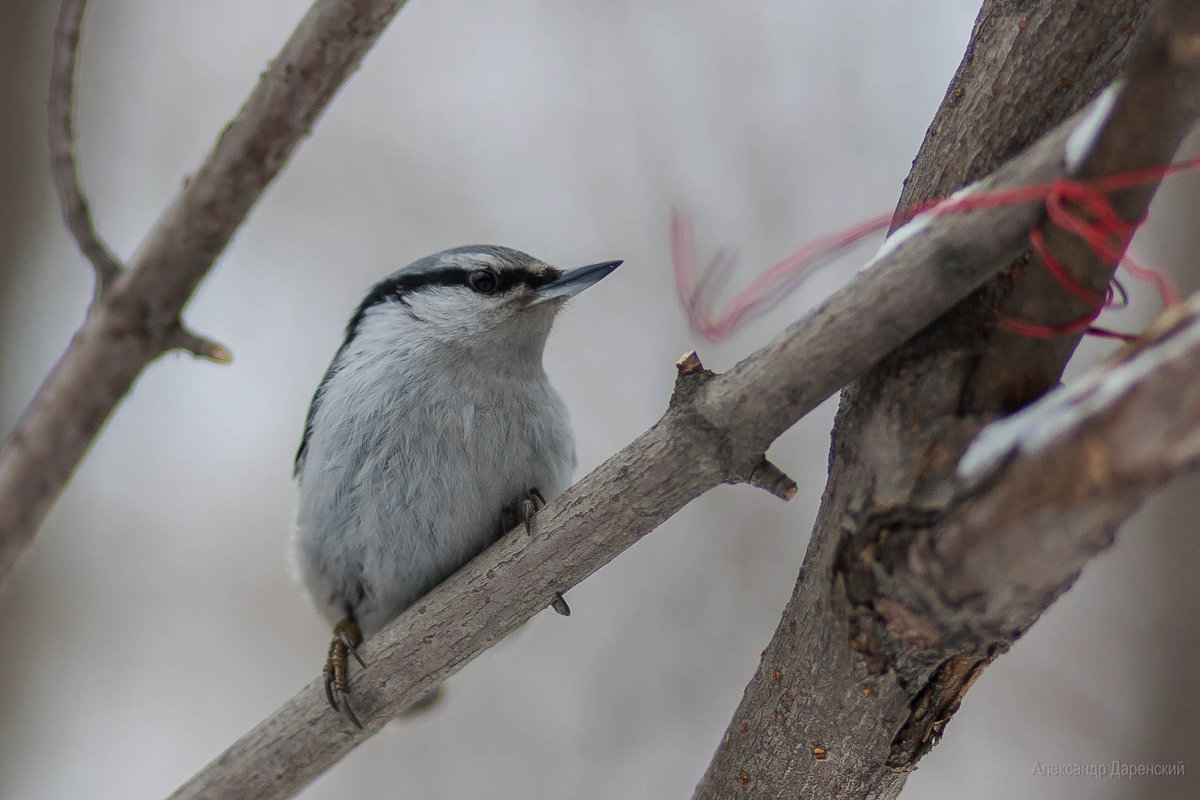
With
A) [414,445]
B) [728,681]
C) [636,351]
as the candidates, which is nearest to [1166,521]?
[728,681]

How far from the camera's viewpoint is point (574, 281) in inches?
100

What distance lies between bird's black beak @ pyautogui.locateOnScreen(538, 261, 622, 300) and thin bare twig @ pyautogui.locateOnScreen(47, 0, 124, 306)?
41.1 inches

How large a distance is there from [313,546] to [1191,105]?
7.00 feet

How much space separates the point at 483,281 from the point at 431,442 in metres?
0.53

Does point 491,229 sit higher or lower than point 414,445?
higher

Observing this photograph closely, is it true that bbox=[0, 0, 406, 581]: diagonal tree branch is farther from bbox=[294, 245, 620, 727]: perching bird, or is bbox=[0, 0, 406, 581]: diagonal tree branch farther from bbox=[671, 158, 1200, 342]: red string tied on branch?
bbox=[671, 158, 1200, 342]: red string tied on branch

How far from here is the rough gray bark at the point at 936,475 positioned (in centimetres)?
121

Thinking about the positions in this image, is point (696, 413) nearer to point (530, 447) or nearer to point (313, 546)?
point (530, 447)

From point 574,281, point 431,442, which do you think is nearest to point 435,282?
point 574,281

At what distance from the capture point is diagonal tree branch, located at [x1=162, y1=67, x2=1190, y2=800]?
1.34 metres

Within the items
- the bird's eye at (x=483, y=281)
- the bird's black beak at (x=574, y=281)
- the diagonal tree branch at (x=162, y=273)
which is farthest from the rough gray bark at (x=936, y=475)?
the bird's eye at (x=483, y=281)

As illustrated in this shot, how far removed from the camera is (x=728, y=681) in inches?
172

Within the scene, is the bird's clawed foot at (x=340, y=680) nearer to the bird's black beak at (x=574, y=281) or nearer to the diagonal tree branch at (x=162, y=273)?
the diagonal tree branch at (x=162, y=273)

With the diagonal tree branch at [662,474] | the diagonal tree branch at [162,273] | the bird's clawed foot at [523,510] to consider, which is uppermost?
the diagonal tree branch at [162,273]
